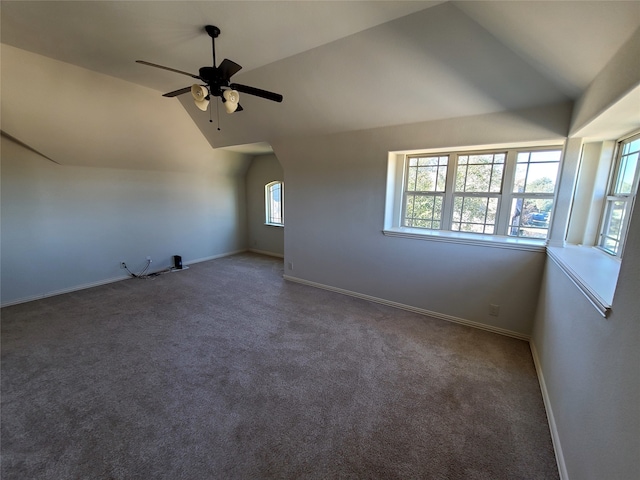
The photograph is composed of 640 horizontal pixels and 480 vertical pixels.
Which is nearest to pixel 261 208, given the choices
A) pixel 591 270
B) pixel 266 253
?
pixel 266 253

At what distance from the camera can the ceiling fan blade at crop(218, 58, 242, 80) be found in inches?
76.9

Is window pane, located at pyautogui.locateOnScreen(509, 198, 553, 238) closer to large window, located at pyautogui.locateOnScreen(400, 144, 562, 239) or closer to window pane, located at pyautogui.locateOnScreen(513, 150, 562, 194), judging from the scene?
large window, located at pyautogui.locateOnScreen(400, 144, 562, 239)

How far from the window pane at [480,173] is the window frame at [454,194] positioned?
0.12 ft

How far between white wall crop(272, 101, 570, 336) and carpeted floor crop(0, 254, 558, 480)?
384 millimetres

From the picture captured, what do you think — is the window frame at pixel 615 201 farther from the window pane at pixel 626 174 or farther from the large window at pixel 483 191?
the large window at pixel 483 191

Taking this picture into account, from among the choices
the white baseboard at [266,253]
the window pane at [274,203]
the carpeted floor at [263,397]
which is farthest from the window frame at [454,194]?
the window pane at [274,203]

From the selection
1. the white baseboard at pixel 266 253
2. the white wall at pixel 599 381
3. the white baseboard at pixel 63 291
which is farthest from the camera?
the white baseboard at pixel 266 253

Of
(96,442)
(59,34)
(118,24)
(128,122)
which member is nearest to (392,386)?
(96,442)

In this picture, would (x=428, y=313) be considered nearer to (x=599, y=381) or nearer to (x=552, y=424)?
(x=552, y=424)

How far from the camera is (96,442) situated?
1.65 m

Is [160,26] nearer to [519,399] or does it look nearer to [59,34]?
[59,34]

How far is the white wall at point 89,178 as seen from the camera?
3.16 metres

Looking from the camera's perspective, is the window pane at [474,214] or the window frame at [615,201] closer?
the window frame at [615,201]

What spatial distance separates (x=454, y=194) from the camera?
333 cm
